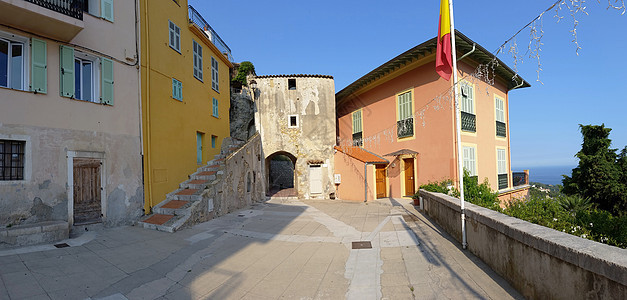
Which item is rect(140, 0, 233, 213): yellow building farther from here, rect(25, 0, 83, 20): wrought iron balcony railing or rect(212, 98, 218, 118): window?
rect(25, 0, 83, 20): wrought iron balcony railing

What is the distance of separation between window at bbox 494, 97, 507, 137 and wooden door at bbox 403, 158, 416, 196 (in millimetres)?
5418

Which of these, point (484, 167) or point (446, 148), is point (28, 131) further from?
point (484, 167)

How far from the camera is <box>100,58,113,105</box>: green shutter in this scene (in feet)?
24.4

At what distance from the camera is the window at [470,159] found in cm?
1225

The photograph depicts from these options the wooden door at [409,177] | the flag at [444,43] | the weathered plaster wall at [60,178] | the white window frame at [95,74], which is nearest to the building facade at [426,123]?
the wooden door at [409,177]

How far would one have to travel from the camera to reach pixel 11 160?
5.98 m

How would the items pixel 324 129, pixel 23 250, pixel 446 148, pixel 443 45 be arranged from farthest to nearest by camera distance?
pixel 324 129 → pixel 446 148 → pixel 443 45 → pixel 23 250

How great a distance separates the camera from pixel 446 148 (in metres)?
11.9

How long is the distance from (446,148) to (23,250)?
1338 cm

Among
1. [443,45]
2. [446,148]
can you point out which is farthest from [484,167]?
[443,45]

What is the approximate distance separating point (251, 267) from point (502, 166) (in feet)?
51.7

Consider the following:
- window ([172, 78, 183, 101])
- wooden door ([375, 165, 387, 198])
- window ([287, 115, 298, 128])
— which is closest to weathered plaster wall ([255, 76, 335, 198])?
window ([287, 115, 298, 128])

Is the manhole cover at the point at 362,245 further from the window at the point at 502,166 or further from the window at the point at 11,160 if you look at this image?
the window at the point at 502,166

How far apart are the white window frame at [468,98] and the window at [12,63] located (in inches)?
576
